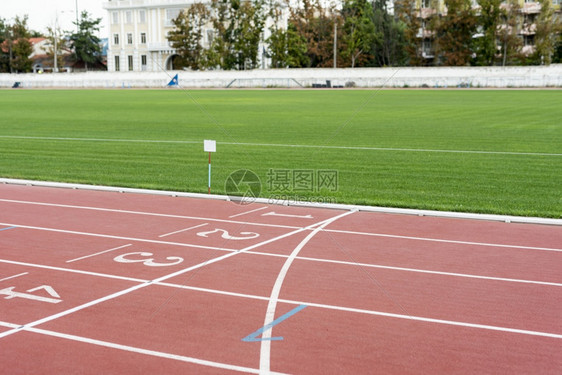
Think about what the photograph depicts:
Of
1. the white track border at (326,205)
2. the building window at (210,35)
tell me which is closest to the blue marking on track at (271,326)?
the white track border at (326,205)

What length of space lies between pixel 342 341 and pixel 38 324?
3188mm

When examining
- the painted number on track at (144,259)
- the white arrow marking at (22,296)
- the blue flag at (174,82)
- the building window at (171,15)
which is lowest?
the white arrow marking at (22,296)

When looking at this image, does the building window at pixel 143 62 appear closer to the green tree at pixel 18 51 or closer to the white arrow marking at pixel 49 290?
the green tree at pixel 18 51

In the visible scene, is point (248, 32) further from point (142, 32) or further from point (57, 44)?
point (57, 44)

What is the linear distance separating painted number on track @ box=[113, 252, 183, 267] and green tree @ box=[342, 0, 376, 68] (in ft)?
247

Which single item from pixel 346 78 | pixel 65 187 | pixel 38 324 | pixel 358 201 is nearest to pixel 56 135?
pixel 65 187

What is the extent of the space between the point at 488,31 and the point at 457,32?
4.23 m

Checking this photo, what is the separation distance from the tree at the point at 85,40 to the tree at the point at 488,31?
6330cm

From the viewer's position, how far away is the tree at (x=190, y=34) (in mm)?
91688

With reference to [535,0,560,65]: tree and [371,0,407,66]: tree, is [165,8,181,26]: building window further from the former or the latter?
[535,0,560,65]: tree

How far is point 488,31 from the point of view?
77.4 metres

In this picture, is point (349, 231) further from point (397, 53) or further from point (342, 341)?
point (397, 53)

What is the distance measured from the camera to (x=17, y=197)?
14133 mm

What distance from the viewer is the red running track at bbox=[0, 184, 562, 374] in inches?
244
